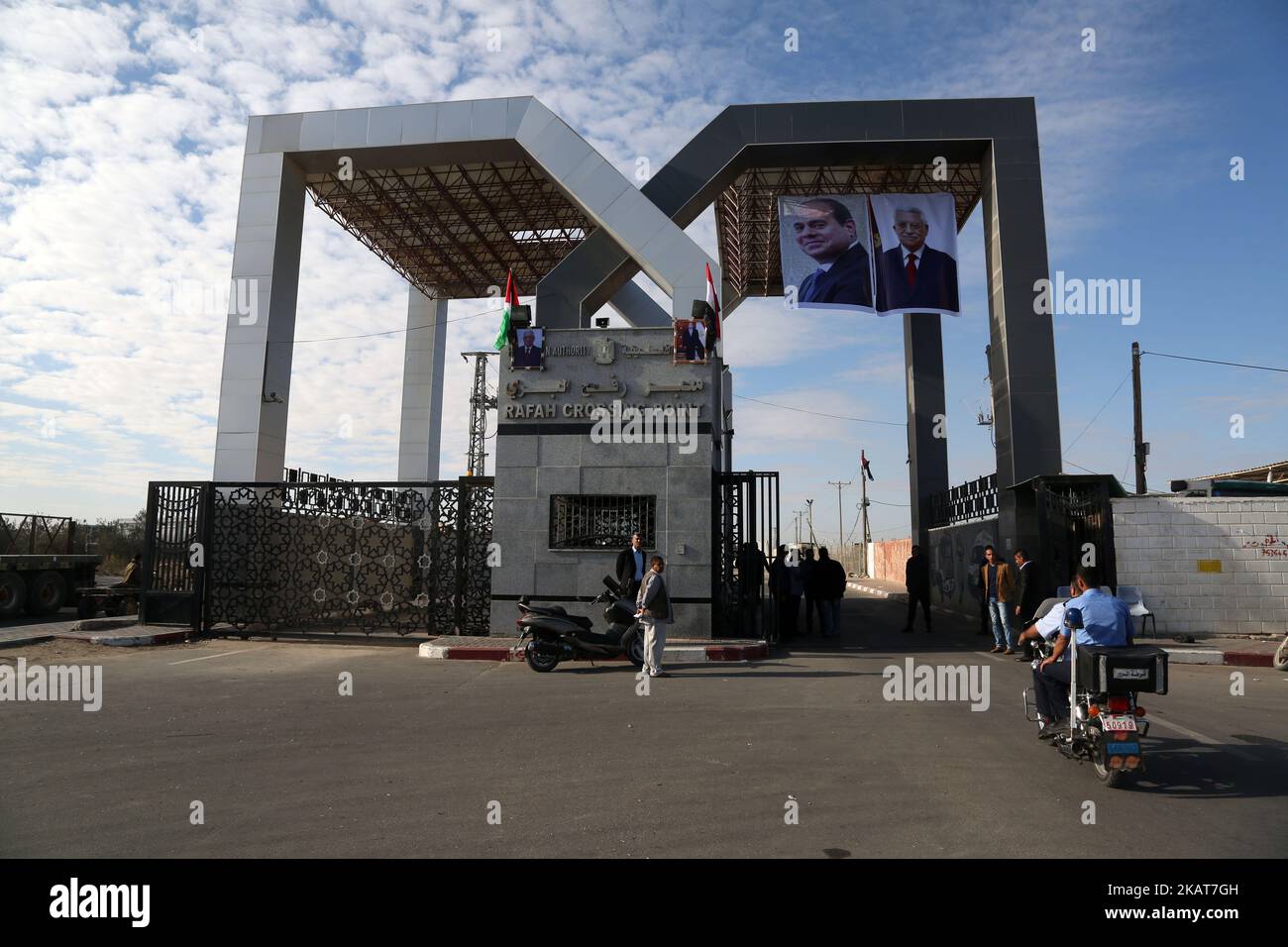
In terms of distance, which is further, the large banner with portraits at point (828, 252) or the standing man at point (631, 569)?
the large banner with portraits at point (828, 252)

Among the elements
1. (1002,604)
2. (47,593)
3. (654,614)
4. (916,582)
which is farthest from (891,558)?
(47,593)

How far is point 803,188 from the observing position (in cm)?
2367

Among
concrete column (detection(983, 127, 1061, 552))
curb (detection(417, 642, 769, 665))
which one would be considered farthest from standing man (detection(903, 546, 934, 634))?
curb (detection(417, 642, 769, 665))

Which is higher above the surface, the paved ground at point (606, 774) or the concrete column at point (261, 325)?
the concrete column at point (261, 325)

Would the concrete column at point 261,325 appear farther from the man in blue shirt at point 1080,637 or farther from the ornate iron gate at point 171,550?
the man in blue shirt at point 1080,637

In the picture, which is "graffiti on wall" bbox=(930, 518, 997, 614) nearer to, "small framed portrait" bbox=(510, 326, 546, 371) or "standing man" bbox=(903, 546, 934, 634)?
"standing man" bbox=(903, 546, 934, 634)

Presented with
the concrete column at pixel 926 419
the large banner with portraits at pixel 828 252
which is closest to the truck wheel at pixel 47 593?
the large banner with portraits at pixel 828 252

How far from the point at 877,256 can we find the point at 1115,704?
16.7 metres

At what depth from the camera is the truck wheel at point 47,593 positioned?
57.8ft

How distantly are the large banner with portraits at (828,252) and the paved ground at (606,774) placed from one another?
12531 millimetres

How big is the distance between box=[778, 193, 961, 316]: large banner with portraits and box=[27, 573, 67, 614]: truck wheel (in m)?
18.5

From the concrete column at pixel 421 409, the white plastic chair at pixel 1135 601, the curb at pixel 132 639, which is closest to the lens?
the curb at pixel 132 639
